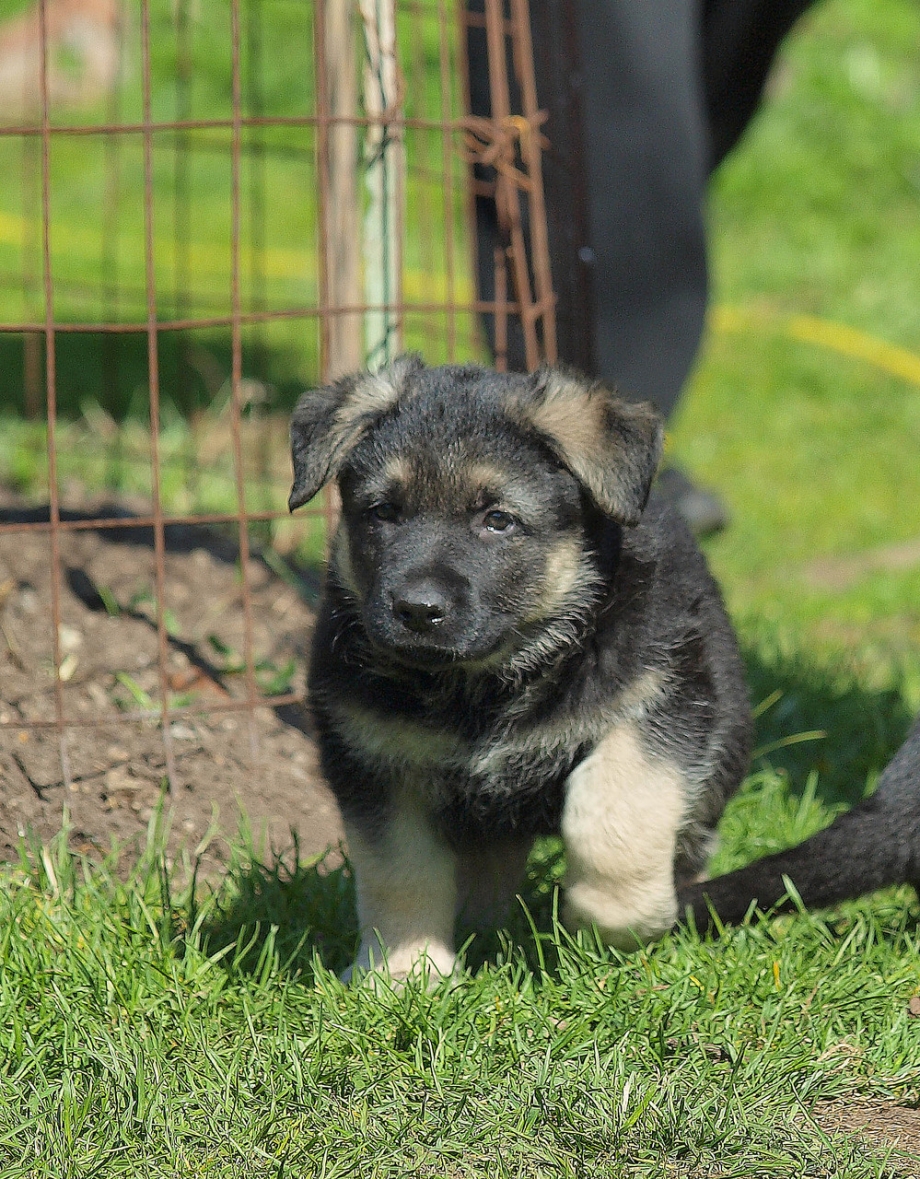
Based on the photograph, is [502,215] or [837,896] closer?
[837,896]

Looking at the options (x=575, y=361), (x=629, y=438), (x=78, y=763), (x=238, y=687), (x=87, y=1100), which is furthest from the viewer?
(x=575, y=361)

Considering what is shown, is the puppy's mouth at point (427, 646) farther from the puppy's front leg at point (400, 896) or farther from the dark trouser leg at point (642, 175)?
the dark trouser leg at point (642, 175)

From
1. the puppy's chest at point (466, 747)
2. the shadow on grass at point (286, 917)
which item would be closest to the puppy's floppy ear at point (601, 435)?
the puppy's chest at point (466, 747)

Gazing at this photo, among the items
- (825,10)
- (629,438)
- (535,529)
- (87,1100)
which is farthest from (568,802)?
(825,10)

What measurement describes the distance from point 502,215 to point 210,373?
3.36 meters

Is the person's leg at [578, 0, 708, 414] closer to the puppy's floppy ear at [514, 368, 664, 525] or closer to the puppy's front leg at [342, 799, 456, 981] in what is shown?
the puppy's floppy ear at [514, 368, 664, 525]

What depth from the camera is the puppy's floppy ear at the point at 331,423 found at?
309cm

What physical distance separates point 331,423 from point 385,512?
254mm

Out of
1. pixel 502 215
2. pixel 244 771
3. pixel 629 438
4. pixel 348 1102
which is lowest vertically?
pixel 348 1102

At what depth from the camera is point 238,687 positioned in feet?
14.0

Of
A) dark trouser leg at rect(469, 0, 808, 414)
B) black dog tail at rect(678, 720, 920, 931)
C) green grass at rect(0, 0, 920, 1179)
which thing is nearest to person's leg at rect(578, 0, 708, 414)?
dark trouser leg at rect(469, 0, 808, 414)

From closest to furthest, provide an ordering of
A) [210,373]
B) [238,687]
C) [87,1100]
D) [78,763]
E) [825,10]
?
[87,1100] < [78,763] < [238,687] < [210,373] < [825,10]

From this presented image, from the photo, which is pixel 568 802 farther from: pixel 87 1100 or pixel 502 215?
pixel 502 215

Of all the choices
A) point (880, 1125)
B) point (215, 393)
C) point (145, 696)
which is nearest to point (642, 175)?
point (215, 393)
